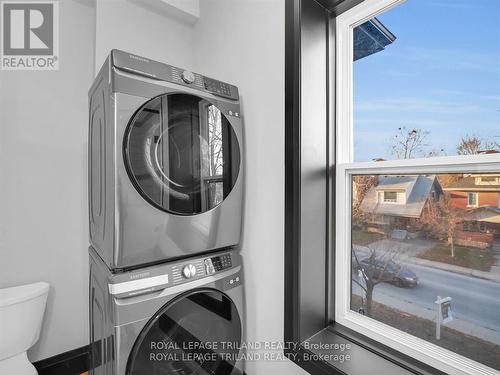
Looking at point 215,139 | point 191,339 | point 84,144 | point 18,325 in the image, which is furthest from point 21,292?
point 215,139

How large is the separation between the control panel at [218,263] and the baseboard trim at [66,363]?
3.77 ft

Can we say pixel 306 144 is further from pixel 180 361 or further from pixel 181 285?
pixel 180 361

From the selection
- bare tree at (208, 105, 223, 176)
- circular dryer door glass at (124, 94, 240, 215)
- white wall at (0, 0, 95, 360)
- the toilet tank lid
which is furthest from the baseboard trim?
bare tree at (208, 105, 223, 176)

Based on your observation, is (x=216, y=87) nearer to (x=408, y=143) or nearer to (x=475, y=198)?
(x=408, y=143)

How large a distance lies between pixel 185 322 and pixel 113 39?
5.36 ft

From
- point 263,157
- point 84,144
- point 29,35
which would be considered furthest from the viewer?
point 84,144

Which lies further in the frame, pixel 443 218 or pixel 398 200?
pixel 398 200

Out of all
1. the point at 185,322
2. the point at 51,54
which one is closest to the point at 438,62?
the point at 185,322

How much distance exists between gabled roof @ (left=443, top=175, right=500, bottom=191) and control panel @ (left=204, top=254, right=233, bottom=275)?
0.93m

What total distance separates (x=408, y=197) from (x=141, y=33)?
1809mm

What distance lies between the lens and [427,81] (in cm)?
99

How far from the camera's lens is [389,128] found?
108 cm

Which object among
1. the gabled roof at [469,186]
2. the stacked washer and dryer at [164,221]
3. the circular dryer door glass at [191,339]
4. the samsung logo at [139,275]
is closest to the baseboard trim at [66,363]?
the stacked washer and dryer at [164,221]

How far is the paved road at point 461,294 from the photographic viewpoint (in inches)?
33.1
